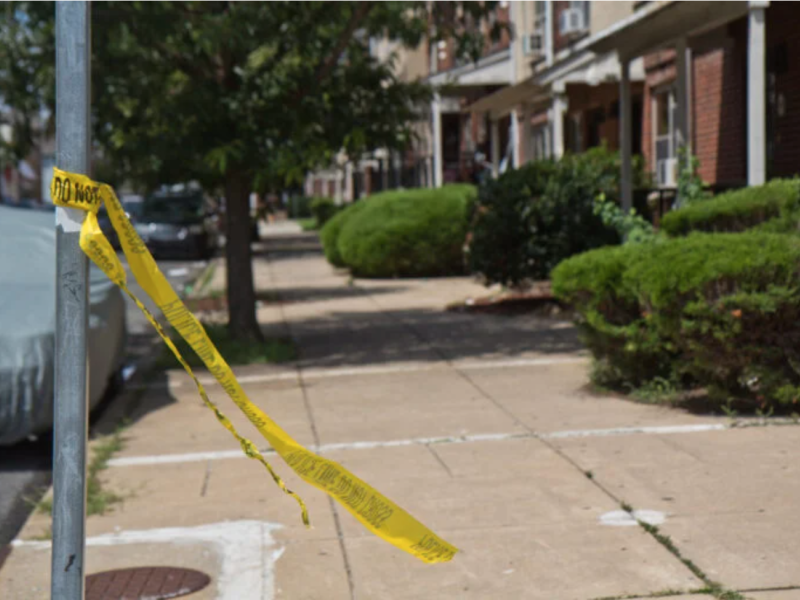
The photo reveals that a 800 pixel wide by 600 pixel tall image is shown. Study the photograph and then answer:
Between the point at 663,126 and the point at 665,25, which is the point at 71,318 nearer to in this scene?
the point at 665,25

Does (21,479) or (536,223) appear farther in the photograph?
(536,223)

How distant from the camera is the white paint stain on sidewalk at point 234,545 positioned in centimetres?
501

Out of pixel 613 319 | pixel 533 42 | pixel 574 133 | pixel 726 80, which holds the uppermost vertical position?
pixel 533 42

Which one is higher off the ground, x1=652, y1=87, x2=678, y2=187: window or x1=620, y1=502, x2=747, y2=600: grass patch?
x1=652, y1=87, x2=678, y2=187: window

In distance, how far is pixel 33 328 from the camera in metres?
7.96

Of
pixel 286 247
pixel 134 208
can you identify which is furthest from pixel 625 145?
pixel 286 247

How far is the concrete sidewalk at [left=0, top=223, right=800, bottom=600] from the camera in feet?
16.4

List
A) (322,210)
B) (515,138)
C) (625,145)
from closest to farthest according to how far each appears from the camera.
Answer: (625,145) < (515,138) < (322,210)

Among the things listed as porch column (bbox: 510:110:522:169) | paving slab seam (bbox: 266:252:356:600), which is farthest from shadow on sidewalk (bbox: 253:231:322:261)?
paving slab seam (bbox: 266:252:356:600)

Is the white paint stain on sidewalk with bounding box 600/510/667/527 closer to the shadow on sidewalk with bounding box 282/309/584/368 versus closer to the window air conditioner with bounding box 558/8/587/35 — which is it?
the shadow on sidewalk with bounding box 282/309/584/368

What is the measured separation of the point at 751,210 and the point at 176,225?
Result: 2450 centimetres

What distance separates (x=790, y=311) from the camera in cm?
740

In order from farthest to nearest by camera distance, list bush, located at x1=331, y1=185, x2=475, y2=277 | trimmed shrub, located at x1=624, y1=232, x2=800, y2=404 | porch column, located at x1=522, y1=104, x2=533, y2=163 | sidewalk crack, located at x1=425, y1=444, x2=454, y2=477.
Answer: porch column, located at x1=522, y1=104, x2=533, y2=163
bush, located at x1=331, y1=185, x2=475, y2=277
trimmed shrub, located at x1=624, y1=232, x2=800, y2=404
sidewalk crack, located at x1=425, y1=444, x2=454, y2=477

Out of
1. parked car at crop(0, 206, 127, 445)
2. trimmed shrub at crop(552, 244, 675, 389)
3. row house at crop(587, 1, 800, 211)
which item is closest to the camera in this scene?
parked car at crop(0, 206, 127, 445)
